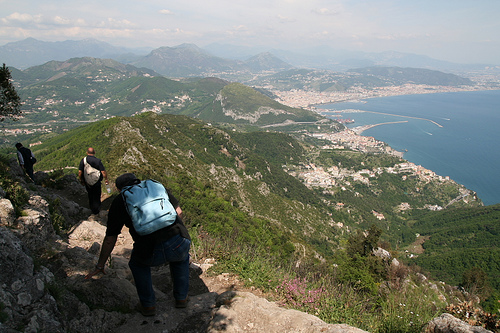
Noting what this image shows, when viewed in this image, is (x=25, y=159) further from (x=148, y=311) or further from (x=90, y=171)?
(x=148, y=311)

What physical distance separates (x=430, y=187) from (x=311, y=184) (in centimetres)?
4929

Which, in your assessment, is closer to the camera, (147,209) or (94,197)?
(147,209)

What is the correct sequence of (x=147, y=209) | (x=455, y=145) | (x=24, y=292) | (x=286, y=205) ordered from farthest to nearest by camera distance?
(x=455, y=145), (x=286, y=205), (x=147, y=209), (x=24, y=292)

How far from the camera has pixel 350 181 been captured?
111875mm

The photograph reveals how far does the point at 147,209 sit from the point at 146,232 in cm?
29

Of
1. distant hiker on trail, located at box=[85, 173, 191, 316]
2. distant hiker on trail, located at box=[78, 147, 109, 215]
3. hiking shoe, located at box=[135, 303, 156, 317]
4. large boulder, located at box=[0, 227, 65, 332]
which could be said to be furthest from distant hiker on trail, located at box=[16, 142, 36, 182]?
hiking shoe, located at box=[135, 303, 156, 317]

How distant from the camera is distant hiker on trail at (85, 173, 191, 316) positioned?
307 cm

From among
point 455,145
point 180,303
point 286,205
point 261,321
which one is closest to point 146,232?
point 180,303

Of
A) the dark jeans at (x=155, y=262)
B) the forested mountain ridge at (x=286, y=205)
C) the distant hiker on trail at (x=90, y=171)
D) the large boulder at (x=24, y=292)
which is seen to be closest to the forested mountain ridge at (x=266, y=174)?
the forested mountain ridge at (x=286, y=205)

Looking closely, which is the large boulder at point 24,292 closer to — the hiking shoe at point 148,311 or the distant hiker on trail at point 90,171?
the hiking shoe at point 148,311

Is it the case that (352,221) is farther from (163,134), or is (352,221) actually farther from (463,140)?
(463,140)

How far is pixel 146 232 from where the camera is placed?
10.0 ft

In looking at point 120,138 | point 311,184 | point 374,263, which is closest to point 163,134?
point 120,138

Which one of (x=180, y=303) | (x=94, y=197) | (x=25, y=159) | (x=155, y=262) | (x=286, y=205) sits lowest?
(x=286, y=205)
